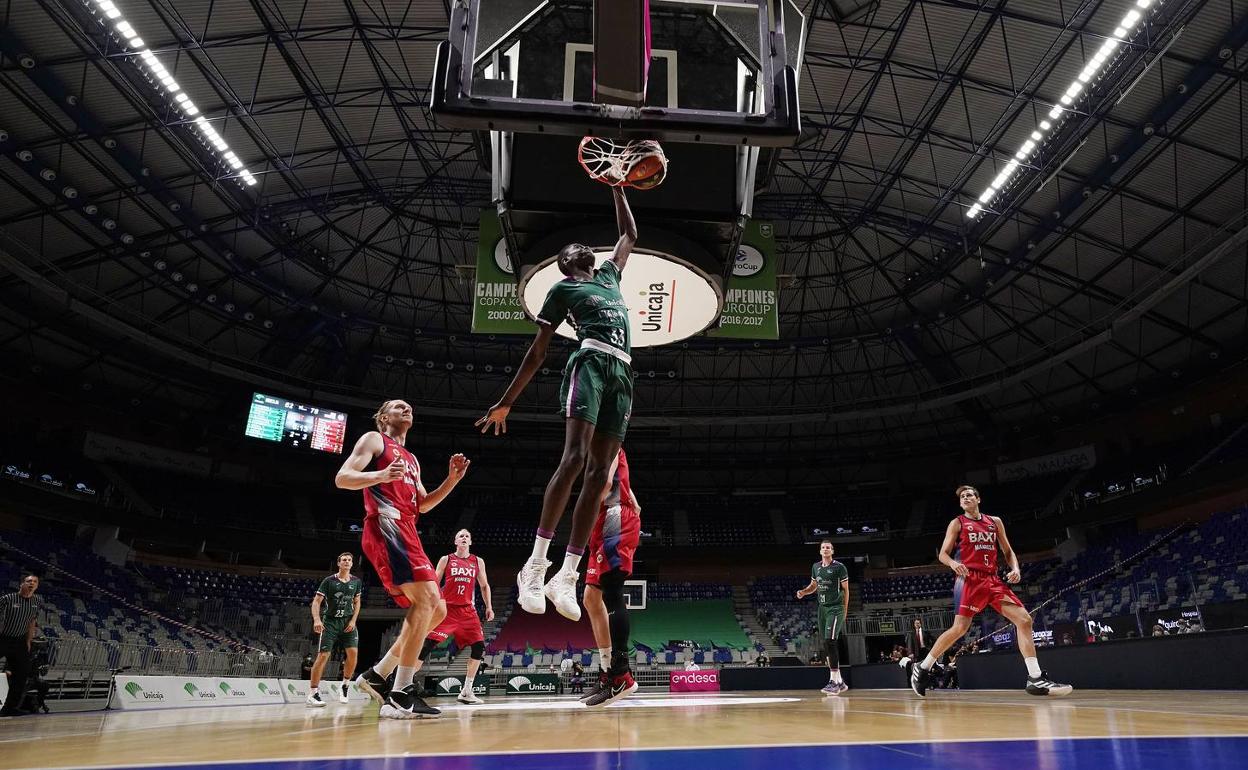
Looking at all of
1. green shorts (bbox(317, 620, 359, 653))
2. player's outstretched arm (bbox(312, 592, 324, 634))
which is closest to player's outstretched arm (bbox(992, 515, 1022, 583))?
green shorts (bbox(317, 620, 359, 653))

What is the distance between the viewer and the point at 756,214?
2122cm

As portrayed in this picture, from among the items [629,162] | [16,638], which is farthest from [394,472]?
[16,638]

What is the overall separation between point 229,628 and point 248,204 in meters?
14.0

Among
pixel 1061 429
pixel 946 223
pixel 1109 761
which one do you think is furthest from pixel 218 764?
pixel 1061 429

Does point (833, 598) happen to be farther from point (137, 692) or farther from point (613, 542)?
point (137, 692)

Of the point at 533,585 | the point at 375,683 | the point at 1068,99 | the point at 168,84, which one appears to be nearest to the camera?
the point at 533,585

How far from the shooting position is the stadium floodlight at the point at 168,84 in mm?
13398

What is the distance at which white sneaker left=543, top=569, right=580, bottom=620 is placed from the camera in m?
3.58

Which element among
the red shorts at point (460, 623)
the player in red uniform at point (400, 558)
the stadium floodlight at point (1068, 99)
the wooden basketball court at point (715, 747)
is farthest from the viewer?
the stadium floodlight at point (1068, 99)

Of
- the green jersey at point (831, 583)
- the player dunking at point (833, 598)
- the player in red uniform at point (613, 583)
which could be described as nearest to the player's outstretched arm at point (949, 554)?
the player dunking at point (833, 598)

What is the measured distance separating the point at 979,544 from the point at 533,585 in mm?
5795

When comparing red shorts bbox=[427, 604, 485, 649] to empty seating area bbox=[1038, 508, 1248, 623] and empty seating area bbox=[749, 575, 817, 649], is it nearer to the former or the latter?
empty seating area bbox=[1038, 508, 1248, 623]

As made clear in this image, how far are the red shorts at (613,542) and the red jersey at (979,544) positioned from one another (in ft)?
Answer: 15.1

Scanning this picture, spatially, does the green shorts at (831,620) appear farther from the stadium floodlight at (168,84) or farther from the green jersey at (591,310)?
the stadium floodlight at (168,84)
